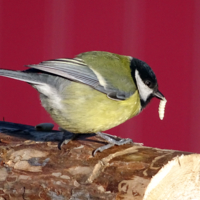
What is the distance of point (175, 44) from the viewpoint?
2.53 metres

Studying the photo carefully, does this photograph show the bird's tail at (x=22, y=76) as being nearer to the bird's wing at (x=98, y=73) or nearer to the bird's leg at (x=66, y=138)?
the bird's wing at (x=98, y=73)

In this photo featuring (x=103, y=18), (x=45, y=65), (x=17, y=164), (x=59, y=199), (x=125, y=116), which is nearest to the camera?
(x=59, y=199)

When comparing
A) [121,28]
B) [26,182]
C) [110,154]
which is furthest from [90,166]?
[121,28]

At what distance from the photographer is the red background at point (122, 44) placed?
2471 mm

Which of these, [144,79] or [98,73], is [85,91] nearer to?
[98,73]

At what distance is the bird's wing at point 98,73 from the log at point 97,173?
0.24 m

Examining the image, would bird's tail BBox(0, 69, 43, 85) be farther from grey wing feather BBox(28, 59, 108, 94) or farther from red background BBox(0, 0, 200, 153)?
red background BBox(0, 0, 200, 153)

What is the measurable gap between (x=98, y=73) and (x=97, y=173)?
0.48 m

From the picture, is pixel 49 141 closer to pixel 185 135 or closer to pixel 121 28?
pixel 121 28

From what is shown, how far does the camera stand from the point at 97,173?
1144mm

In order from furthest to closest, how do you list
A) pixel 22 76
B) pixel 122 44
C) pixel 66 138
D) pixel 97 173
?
pixel 122 44, pixel 66 138, pixel 22 76, pixel 97 173

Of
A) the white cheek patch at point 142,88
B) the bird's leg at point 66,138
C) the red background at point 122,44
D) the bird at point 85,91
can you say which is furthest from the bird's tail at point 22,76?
the red background at point 122,44

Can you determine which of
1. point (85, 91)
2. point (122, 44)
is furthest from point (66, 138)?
point (122, 44)

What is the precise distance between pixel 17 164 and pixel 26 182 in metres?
0.10
